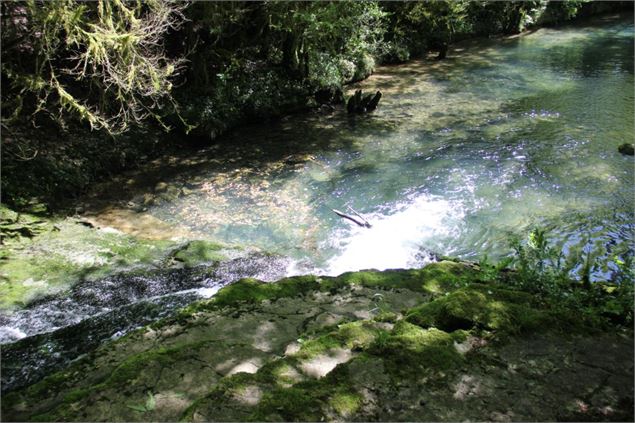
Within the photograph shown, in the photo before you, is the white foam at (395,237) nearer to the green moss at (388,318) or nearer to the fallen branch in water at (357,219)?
the fallen branch in water at (357,219)

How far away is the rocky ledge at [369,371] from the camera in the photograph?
308 centimetres

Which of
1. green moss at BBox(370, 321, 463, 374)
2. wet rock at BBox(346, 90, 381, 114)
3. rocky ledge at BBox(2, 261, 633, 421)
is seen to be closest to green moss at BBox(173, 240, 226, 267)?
rocky ledge at BBox(2, 261, 633, 421)

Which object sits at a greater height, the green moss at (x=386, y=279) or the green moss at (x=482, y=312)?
the green moss at (x=482, y=312)

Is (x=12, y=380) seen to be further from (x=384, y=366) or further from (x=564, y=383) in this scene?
(x=564, y=383)

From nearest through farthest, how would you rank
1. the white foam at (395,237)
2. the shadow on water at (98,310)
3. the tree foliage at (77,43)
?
the shadow on water at (98,310) → the white foam at (395,237) → the tree foliage at (77,43)

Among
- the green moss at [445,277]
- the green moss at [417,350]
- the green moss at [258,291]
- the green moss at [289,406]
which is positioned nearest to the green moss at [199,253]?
the green moss at [258,291]

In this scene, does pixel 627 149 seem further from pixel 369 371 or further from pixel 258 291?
pixel 369 371

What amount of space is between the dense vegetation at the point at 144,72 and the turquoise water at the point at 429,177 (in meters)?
1.29

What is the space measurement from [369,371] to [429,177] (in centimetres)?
878

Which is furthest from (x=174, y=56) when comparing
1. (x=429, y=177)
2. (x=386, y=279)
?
(x=386, y=279)

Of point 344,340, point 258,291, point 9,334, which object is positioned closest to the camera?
point 344,340

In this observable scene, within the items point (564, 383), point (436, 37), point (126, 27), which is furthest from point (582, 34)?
point (564, 383)

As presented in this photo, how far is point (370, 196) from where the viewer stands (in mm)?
11008

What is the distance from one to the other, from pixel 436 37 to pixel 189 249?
2172 cm
